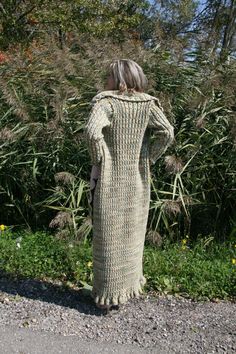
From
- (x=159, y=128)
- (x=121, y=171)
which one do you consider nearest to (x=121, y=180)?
(x=121, y=171)

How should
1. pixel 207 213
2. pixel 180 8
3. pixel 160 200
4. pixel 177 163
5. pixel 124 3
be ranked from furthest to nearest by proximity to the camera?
pixel 180 8, pixel 124 3, pixel 207 213, pixel 160 200, pixel 177 163

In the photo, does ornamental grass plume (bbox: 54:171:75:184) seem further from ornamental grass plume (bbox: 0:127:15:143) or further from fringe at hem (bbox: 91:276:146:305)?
fringe at hem (bbox: 91:276:146:305)

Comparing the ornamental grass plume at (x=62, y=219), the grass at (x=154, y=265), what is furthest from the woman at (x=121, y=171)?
the ornamental grass plume at (x=62, y=219)

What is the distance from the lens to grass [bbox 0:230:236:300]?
13.5 ft

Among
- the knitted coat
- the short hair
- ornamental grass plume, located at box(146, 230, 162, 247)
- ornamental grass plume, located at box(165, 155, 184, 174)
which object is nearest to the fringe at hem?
the knitted coat

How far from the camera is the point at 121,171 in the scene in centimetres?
354

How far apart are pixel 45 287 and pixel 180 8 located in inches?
732

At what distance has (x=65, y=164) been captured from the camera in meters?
5.28

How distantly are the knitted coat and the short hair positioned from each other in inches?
2.4

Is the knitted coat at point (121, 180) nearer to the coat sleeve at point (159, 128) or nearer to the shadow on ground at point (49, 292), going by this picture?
the coat sleeve at point (159, 128)

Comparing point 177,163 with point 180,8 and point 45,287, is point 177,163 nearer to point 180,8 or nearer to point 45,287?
point 45,287

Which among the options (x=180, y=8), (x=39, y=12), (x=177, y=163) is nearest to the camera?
(x=177, y=163)

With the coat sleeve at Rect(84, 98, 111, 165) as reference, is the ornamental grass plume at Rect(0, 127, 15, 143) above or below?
below

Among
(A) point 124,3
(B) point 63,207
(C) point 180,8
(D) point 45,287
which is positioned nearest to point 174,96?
(B) point 63,207
